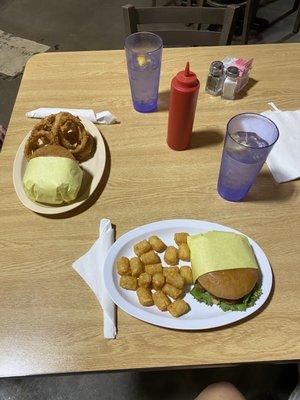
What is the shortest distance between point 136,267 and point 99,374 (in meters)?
0.39

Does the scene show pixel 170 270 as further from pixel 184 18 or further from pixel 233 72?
pixel 184 18

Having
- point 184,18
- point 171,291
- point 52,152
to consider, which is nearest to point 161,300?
point 171,291

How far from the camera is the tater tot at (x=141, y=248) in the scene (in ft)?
2.62

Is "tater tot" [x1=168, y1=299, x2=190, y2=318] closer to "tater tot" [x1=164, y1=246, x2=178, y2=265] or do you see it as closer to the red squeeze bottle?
"tater tot" [x1=164, y1=246, x2=178, y2=265]

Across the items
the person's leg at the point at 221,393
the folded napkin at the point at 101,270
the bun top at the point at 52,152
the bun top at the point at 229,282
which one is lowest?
the person's leg at the point at 221,393

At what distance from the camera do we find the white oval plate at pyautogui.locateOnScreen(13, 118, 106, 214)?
872mm

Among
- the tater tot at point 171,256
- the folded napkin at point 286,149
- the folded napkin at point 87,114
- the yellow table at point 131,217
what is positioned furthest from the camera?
the folded napkin at point 87,114

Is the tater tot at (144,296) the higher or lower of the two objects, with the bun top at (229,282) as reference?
lower

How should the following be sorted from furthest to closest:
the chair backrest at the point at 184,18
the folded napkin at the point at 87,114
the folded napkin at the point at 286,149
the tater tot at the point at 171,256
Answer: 1. the chair backrest at the point at 184,18
2. the folded napkin at the point at 87,114
3. the folded napkin at the point at 286,149
4. the tater tot at the point at 171,256

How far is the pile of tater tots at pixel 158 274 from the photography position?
73 cm

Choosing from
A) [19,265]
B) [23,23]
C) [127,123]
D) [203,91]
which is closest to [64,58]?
[127,123]

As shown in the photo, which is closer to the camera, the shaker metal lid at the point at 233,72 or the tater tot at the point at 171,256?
the tater tot at the point at 171,256

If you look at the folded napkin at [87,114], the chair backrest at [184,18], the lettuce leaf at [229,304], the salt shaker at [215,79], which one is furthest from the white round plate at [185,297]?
the chair backrest at [184,18]

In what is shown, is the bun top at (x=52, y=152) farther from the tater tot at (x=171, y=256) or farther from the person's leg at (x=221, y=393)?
the person's leg at (x=221, y=393)
